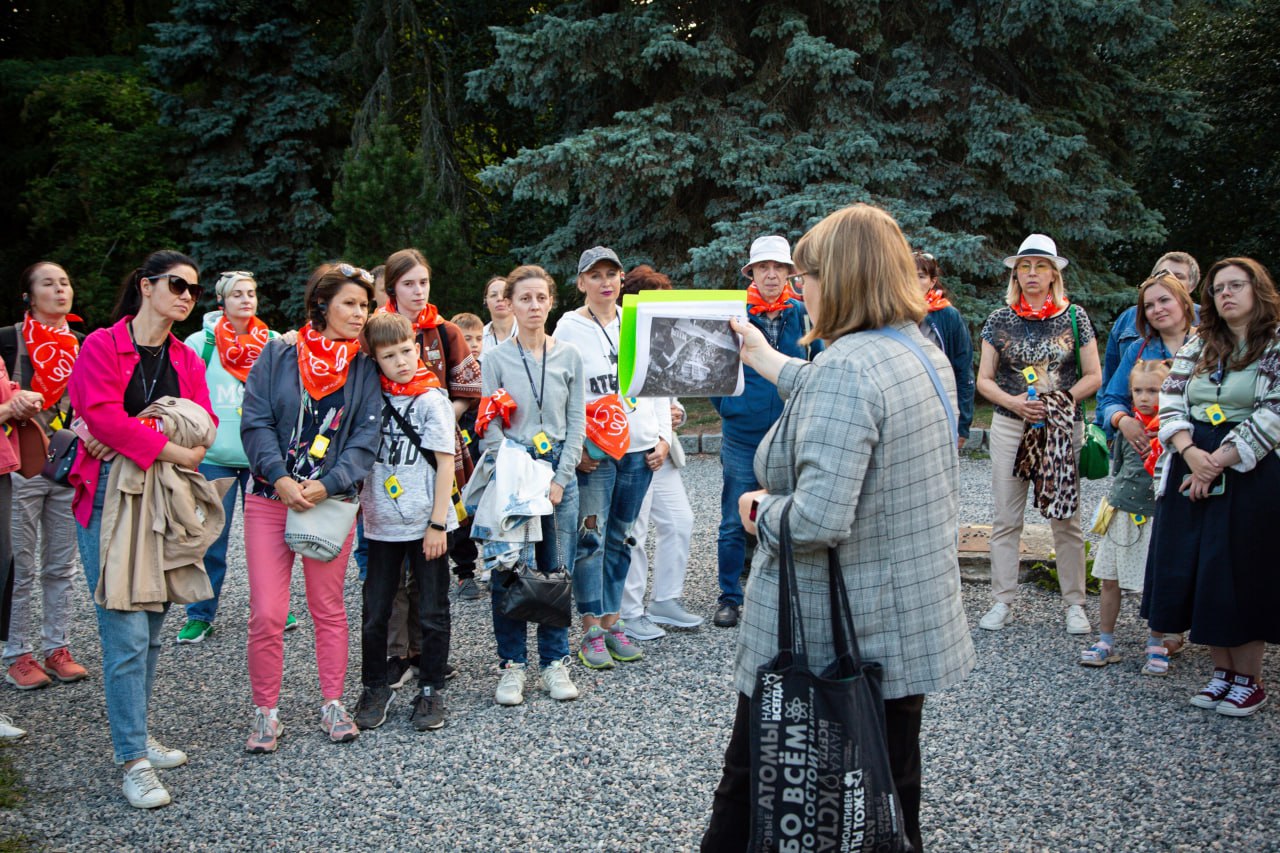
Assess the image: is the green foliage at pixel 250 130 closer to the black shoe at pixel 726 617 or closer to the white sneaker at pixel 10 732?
the black shoe at pixel 726 617

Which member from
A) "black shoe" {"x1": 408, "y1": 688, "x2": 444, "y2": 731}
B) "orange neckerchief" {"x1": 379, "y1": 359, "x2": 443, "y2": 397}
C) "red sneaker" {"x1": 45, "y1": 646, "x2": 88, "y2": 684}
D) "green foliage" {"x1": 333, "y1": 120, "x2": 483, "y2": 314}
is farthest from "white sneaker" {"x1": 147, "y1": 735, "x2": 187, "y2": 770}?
"green foliage" {"x1": 333, "y1": 120, "x2": 483, "y2": 314}

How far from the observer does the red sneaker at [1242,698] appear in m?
4.48

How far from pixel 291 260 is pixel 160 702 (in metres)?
13.0

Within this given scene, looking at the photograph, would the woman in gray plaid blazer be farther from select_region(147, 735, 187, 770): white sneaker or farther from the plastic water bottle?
the plastic water bottle

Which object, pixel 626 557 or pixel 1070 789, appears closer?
pixel 1070 789

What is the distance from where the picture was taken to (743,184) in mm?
12492

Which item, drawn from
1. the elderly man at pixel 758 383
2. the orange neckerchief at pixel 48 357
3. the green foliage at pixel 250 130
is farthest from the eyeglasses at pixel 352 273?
the green foliage at pixel 250 130

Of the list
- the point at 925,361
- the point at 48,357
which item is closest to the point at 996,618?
the point at 925,361

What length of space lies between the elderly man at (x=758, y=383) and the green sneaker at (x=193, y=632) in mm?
3132

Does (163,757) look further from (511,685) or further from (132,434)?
(511,685)

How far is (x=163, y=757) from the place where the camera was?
420cm

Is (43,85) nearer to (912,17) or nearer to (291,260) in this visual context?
(291,260)

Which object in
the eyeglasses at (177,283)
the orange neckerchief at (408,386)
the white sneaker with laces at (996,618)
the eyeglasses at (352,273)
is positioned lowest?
the white sneaker with laces at (996,618)

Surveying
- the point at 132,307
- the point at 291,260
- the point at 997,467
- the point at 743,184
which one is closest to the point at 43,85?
the point at 291,260
